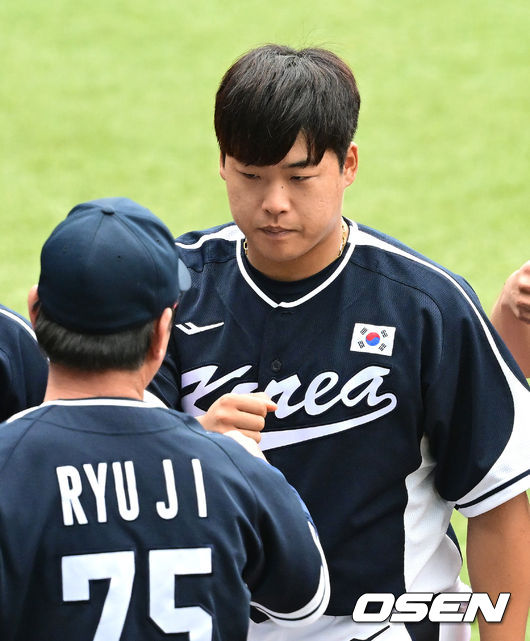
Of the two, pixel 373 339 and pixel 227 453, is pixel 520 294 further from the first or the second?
pixel 227 453

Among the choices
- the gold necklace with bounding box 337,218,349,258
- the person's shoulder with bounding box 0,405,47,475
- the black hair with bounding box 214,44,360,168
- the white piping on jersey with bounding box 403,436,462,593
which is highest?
the black hair with bounding box 214,44,360,168

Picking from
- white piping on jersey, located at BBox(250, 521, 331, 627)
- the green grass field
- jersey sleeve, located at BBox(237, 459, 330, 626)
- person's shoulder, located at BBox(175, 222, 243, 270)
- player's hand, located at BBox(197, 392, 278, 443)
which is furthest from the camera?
the green grass field

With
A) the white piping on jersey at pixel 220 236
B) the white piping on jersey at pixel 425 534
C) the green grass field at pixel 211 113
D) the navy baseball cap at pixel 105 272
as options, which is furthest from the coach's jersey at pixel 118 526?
the green grass field at pixel 211 113

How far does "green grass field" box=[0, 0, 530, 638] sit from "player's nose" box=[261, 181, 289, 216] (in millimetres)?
3595

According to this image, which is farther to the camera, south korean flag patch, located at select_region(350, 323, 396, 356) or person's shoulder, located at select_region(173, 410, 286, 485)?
south korean flag patch, located at select_region(350, 323, 396, 356)

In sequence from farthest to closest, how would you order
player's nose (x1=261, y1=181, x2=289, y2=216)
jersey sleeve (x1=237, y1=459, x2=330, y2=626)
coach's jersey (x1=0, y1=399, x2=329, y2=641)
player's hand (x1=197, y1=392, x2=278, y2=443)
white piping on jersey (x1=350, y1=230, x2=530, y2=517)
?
white piping on jersey (x1=350, y1=230, x2=530, y2=517), player's nose (x1=261, y1=181, x2=289, y2=216), player's hand (x1=197, y1=392, x2=278, y2=443), jersey sleeve (x1=237, y1=459, x2=330, y2=626), coach's jersey (x1=0, y1=399, x2=329, y2=641)

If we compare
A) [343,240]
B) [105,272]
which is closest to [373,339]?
[343,240]

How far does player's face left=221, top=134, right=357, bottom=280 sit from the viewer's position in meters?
2.40

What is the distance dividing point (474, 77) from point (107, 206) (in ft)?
20.2

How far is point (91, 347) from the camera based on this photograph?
1.92 meters

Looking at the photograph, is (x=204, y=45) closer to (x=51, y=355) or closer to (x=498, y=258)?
(x=498, y=258)

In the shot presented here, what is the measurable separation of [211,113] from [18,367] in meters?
5.22

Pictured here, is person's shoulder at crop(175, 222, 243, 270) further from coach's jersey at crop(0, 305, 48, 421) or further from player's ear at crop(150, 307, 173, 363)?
player's ear at crop(150, 307, 173, 363)

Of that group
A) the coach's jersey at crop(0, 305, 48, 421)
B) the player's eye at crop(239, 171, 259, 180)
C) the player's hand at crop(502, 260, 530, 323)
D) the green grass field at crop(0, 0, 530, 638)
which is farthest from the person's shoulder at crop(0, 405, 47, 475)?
the green grass field at crop(0, 0, 530, 638)
